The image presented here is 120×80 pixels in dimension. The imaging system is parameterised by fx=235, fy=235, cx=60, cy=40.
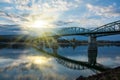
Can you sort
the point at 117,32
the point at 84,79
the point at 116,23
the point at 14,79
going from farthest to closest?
the point at 116,23, the point at 117,32, the point at 14,79, the point at 84,79

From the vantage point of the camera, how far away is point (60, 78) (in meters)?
22.7

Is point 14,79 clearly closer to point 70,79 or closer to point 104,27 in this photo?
point 70,79

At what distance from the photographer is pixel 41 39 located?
5827 inches

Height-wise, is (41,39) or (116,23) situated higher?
(116,23)

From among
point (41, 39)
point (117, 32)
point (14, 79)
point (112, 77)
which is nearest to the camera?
point (112, 77)

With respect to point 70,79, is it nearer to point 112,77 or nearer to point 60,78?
point 60,78

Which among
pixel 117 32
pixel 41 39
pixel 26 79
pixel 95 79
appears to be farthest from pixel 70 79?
pixel 41 39

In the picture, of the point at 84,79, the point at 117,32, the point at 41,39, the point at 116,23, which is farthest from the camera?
the point at 41,39

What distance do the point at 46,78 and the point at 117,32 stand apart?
47.4 metres

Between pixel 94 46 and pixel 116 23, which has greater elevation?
pixel 116 23

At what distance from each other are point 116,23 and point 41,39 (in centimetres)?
7798

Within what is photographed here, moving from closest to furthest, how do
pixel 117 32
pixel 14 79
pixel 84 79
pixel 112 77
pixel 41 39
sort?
1. pixel 112 77
2. pixel 84 79
3. pixel 14 79
4. pixel 117 32
5. pixel 41 39

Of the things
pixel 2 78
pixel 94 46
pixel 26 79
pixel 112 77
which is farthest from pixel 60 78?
pixel 94 46

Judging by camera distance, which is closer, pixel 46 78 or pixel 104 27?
pixel 46 78
